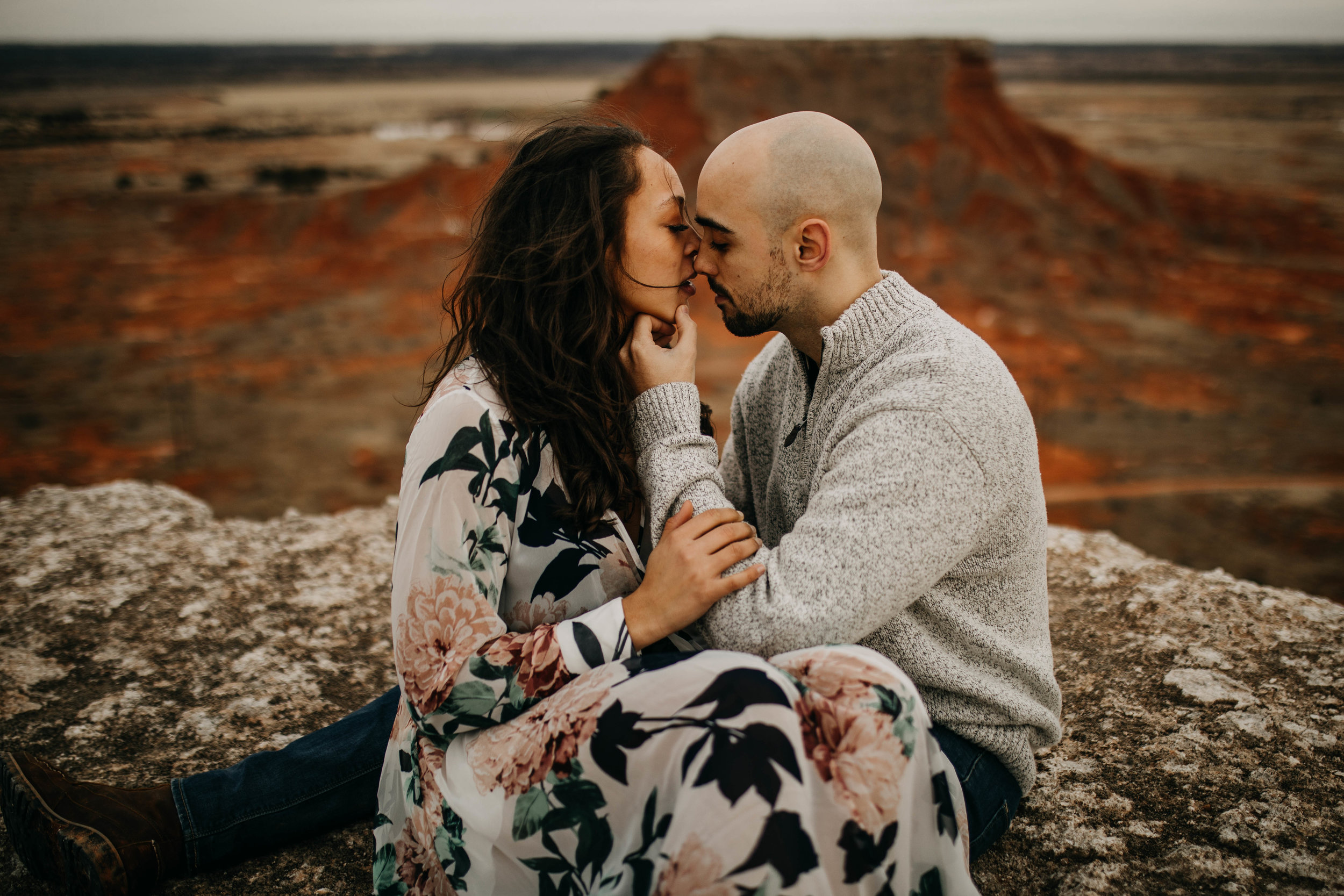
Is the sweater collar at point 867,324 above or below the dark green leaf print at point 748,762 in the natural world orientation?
above

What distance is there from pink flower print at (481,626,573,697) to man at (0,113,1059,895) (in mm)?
324

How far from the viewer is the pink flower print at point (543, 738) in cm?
157

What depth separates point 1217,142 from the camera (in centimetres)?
4062

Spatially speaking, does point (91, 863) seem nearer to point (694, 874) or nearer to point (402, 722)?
point (402, 722)

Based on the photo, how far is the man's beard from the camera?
2.22m

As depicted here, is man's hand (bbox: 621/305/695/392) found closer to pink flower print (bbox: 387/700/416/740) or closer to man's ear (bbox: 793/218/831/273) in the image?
man's ear (bbox: 793/218/831/273)

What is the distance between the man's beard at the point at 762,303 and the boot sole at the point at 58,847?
1.92 m

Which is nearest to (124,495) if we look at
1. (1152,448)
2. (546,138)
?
(546,138)

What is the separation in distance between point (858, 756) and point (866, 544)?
1.33 feet

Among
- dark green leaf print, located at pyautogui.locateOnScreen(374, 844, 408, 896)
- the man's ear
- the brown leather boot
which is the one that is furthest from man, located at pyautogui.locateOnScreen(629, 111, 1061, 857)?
the brown leather boot

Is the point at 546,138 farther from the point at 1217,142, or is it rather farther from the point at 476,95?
the point at 476,95

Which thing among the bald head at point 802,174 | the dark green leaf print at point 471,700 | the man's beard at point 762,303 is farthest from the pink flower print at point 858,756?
the bald head at point 802,174

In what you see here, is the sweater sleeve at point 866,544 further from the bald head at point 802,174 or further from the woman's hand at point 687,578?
the bald head at point 802,174

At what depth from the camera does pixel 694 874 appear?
4.66 ft
